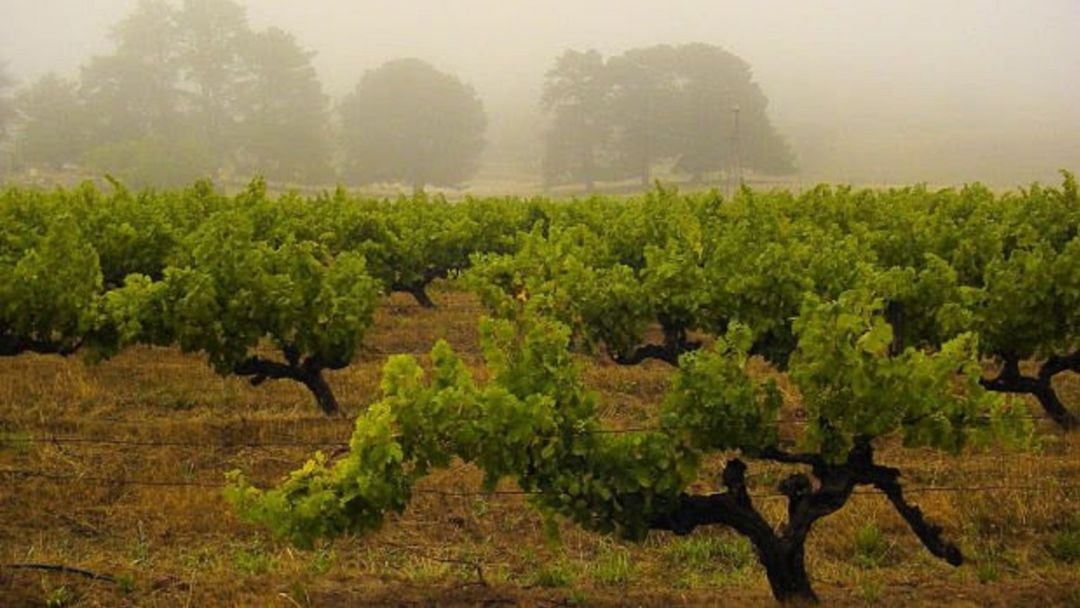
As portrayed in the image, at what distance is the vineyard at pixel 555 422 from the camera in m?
7.98

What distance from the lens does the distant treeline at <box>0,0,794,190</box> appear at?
6844 centimetres

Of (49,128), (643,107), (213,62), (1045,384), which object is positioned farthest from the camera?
(213,62)

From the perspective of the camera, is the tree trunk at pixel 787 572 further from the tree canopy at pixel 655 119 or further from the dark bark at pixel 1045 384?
the tree canopy at pixel 655 119

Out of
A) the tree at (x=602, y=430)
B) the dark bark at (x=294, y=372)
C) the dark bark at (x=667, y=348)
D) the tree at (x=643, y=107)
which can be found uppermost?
the tree at (x=643, y=107)

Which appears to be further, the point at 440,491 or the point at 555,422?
the point at 440,491

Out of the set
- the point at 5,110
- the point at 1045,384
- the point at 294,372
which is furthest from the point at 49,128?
the point at 1045,384

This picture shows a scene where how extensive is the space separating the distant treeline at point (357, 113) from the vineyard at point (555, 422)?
1994 inches

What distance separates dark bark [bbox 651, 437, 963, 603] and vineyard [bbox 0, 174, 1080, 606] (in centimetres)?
3

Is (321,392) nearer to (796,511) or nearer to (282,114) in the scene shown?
(796,511)

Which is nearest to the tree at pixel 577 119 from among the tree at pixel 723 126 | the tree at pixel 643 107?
the tree at pixel 643 107

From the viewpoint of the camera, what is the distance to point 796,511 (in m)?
8.84

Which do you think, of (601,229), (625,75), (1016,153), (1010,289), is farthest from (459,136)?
(1010,289)

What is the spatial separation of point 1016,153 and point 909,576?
83.7 meters

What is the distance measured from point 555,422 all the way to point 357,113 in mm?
71633
